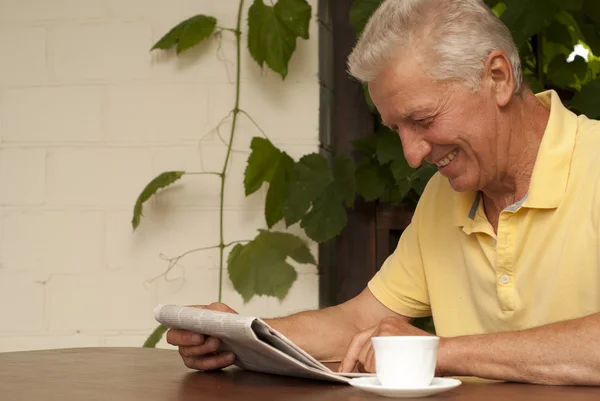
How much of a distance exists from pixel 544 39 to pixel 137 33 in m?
0.96

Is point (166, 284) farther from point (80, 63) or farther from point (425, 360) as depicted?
point (425, 360)

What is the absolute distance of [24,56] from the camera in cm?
232

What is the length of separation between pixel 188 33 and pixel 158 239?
479 mm

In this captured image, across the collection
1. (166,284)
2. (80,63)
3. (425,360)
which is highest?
(80,63)

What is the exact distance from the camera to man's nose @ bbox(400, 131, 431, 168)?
145 cm

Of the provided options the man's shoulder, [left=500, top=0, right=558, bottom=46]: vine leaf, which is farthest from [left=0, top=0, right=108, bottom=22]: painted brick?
the man's shoulder

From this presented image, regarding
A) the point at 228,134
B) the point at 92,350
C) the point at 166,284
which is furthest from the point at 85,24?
the point at 92,350

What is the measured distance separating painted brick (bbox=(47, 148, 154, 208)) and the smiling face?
948 millimetres

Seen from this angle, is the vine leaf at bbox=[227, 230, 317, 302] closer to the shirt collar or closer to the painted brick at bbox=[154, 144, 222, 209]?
the painted brick at bbox=[154, 144, 222, 209]

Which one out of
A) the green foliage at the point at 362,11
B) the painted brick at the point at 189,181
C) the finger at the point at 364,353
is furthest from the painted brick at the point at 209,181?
the finger at the point at 364,353

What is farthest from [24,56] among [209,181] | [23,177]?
[209,181]

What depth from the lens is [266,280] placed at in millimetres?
2156

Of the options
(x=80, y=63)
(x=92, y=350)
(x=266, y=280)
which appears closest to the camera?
(x=92, y=350)

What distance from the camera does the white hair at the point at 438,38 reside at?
4.62 feet
